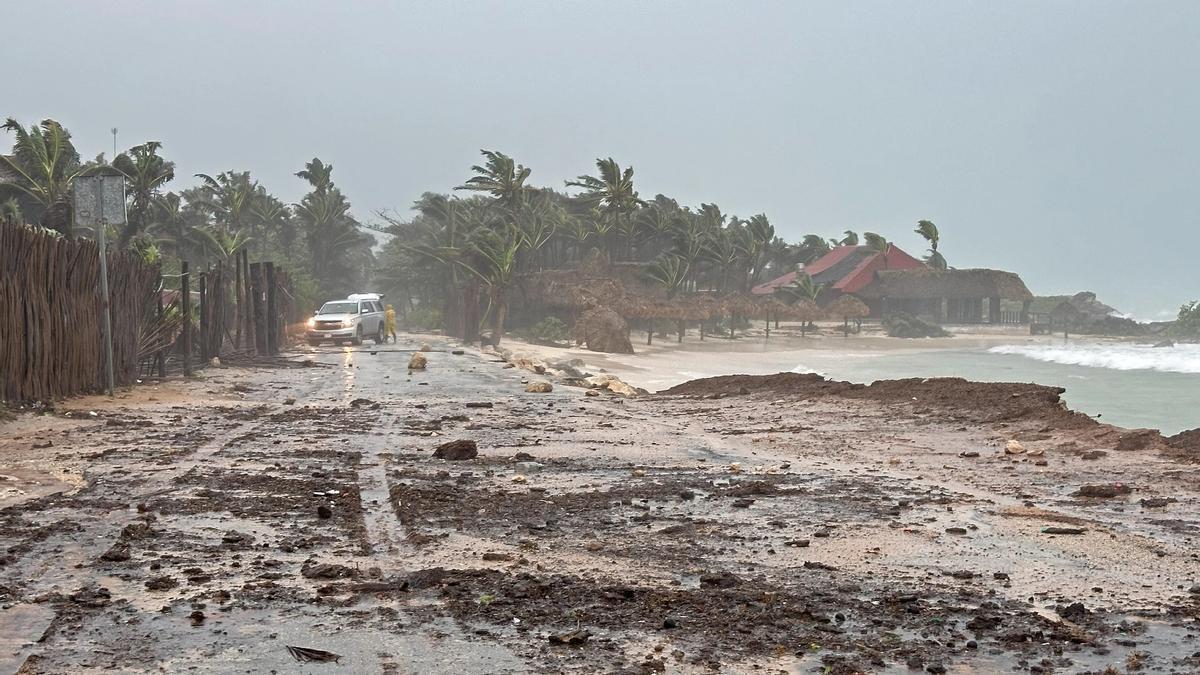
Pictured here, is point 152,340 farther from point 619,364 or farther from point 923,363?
→ point 923,363

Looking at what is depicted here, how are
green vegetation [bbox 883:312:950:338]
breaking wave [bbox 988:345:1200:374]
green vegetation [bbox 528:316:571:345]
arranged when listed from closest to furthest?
breaking wave [bbox 988:345:1200:374] < green vegetation [bbox 528:316:571:345] < green vegetation [bbox 883:312:950:338]

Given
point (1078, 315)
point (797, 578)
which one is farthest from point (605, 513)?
point (1078, 315)

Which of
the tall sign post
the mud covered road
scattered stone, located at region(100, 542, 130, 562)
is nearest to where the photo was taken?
the mud covered road

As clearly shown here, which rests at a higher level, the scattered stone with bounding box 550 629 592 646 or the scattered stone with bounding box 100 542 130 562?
the scattered stone with bounding box 100 542 130 562

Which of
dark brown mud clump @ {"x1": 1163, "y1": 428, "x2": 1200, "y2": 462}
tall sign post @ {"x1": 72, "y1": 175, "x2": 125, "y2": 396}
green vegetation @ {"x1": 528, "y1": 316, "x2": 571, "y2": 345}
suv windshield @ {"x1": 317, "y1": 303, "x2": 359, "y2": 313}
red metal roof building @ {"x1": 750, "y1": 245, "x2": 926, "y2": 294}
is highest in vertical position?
red metal roof building @ {"x1": 750, "y1": 245, "x2": 926, "y2": 294}

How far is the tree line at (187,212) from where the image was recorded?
134ft

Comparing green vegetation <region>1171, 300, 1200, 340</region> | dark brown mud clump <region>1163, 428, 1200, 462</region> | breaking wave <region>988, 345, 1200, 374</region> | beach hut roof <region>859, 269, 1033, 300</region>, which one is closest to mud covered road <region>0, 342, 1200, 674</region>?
dark brown mud clump <region>1163, 428, 1200, 462</region>

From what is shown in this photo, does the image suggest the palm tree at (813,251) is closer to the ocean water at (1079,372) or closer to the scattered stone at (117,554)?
the ocean water at (1079,372)

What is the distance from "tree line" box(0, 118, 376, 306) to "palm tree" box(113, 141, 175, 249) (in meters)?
0.04

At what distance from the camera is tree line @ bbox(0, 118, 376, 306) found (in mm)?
40844

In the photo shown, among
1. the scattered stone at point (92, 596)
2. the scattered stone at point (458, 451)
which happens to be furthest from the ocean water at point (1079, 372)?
the scattered stone at point (92, 596)

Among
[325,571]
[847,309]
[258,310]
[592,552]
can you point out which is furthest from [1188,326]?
[325,571]

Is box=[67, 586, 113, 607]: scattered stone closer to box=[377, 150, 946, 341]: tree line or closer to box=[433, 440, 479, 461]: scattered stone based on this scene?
box=[433, 440, 479, 461]: scattered stone

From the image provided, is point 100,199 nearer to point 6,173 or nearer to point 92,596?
point 92,596
